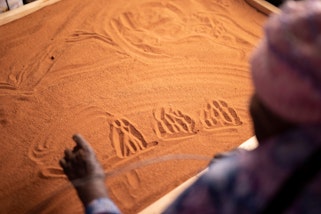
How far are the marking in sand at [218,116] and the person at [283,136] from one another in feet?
5.32

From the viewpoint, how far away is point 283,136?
2.66ft

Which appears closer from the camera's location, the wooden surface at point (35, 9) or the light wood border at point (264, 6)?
the wooden surface at point (35, 9)

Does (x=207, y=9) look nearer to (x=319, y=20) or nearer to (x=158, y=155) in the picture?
(x=158, y=155)

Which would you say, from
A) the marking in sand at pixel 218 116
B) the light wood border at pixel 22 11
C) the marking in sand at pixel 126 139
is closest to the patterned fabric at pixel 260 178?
the marking in sand at pixel 126 139

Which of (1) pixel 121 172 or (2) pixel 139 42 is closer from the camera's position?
(1) pixel 121 172

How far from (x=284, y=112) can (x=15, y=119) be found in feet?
6.80

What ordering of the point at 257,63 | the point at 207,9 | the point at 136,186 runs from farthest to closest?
the point at 207,9, the point at 136,186, the point at 257,63

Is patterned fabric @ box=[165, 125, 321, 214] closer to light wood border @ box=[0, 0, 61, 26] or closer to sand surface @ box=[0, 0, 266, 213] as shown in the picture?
sand surface @ box=[0, 0, 266, 213]

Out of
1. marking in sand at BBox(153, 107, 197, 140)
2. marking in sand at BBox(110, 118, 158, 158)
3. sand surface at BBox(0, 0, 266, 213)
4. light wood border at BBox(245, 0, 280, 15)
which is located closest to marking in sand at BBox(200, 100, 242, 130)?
sand surface at BBox(0, 0, 266, 213)

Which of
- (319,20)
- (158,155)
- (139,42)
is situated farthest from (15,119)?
(319,20)

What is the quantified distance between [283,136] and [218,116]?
5.77 ft

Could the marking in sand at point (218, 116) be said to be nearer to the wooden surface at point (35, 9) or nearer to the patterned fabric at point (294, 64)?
the wooden surface at point (35, 9)

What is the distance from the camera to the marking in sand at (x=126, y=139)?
230 cm

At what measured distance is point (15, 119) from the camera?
242 centimetres
